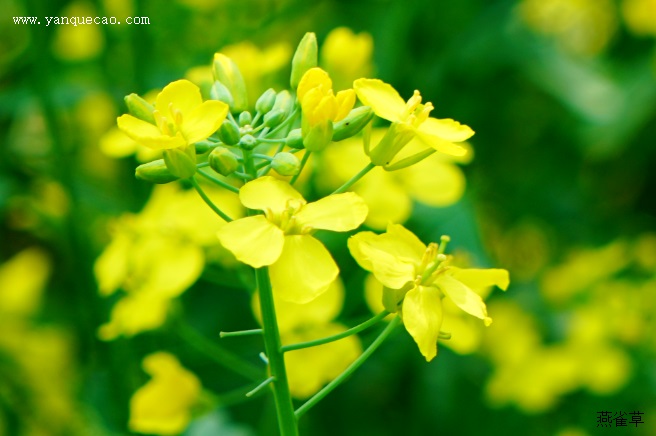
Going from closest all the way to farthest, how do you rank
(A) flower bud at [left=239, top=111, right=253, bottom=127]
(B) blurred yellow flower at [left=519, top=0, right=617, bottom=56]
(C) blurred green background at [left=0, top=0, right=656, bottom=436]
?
1. (A) flower bud at [left=239, top=111, right=253, bottom=127]
2. (C) blurred green background at [left=0, top=0, right=656, bottom=436]
3. (B) blurred yellow flower at [left=519, top=0, right=617, bottom=56]

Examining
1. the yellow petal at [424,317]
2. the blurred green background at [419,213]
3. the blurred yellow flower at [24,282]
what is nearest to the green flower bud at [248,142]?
the yellow petal at [424,317]

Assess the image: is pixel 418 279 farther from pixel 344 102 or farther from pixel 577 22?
pixel 577 22

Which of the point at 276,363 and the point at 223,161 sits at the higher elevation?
the point at 223,161

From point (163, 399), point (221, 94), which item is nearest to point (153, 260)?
point (163, 399)

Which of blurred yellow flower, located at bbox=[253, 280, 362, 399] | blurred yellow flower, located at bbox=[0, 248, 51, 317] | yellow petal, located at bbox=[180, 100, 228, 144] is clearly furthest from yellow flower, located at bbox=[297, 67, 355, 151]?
blurred yellow flower, located at bbox=[0, 248, 51, 317]

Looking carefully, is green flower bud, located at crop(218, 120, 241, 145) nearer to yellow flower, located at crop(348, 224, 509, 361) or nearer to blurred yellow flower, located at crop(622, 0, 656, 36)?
yellow flower, located at crop(348, 224, 509, 361)
